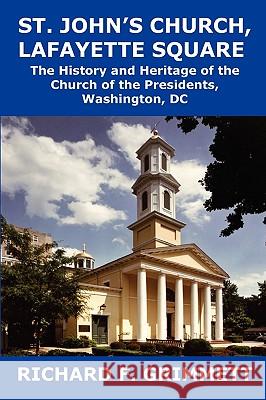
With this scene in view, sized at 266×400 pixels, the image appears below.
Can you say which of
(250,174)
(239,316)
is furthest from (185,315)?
(250,174)

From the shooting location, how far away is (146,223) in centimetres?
4578

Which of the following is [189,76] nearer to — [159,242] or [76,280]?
[76,280]

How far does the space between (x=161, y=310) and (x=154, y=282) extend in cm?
437

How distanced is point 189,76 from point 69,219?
13962mm

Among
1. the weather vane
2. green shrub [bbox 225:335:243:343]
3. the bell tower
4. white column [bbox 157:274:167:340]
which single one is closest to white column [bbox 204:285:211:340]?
green shrub [bbox 225:335:243:343]

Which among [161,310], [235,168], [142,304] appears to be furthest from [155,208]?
[235,168]

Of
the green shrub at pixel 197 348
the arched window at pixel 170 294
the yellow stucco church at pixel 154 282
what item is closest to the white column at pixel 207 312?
the yellow stucco church at pixel 154 282

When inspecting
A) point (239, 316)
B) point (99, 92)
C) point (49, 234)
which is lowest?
point (239, 316)

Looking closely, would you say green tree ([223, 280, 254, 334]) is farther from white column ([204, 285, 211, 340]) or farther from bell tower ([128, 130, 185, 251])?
bell tower ([128, 130, 185, 251])

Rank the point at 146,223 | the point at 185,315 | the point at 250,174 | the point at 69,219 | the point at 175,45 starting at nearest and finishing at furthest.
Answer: the point at 175,45 → the point at 250,174 → the point at 69,219 → the point at 146,223 → the point at 185,315

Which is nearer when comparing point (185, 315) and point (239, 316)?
point (185, 315)

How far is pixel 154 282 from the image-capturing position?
1876 inches

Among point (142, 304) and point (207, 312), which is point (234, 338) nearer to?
point (207, 312)

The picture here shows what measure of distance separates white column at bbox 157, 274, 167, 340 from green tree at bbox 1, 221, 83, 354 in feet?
62.2
